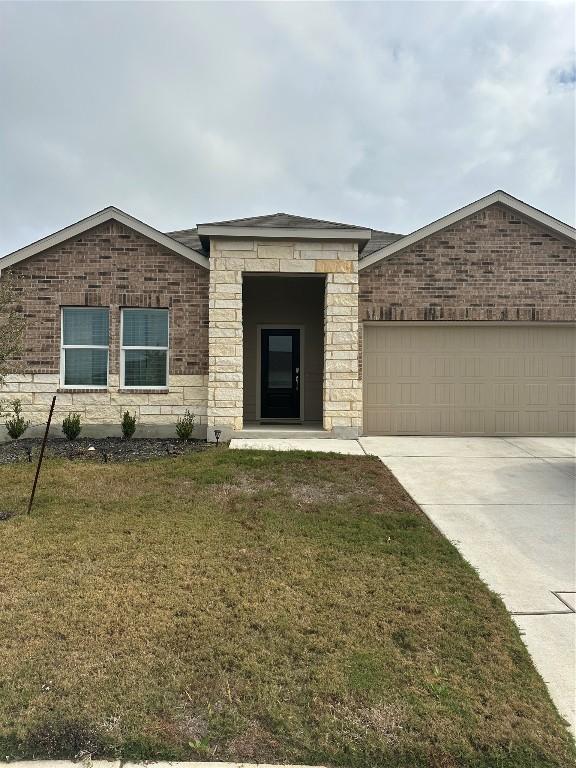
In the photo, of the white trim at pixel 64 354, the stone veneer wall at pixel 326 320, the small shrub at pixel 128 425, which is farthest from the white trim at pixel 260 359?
the white trim at pixel 64 354

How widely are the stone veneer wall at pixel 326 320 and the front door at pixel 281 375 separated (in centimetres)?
256

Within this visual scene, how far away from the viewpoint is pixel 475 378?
1054 centimetres

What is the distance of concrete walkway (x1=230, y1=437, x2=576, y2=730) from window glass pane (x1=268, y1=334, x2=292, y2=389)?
306cm

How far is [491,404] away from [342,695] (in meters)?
9.05

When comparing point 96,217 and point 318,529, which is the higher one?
point 96,217

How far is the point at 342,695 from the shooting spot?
2.61 metres

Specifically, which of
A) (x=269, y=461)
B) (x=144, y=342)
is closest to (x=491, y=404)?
(x=269, y=461)

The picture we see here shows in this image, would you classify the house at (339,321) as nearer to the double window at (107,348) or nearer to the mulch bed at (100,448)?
the double window at (107,348)

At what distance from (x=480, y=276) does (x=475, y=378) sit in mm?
2217

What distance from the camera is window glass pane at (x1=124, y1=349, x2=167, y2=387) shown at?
1029 centimetres

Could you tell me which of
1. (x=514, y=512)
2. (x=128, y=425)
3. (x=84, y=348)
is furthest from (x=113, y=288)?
(x=514, y=512)

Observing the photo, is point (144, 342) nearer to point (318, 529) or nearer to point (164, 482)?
point (164, 482)

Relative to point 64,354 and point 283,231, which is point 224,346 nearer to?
point 283,231

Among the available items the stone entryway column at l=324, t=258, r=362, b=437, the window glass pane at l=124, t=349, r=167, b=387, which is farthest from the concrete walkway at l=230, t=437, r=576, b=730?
the window glass pane at l=124, t=349, r=167, b=387
